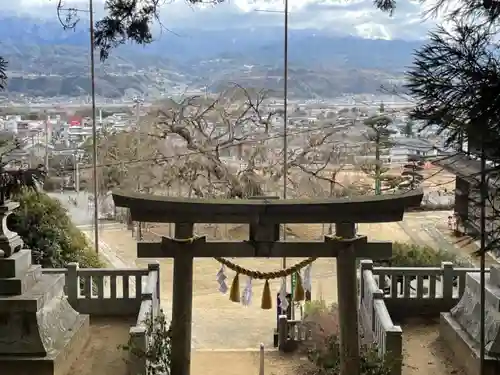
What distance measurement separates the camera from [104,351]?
483 centimetres

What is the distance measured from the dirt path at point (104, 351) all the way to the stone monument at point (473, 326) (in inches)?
87.9

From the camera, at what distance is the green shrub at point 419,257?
720 centimetres

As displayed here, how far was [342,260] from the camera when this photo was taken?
3922mm

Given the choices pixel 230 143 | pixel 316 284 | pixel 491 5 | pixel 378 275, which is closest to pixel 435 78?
pixel 491 5

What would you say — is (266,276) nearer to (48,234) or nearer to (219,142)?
(48,234)

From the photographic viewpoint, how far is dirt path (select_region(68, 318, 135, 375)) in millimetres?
4504

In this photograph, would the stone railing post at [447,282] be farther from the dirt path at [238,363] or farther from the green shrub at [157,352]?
the green shrub at [157,352]

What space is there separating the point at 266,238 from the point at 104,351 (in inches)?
67.7

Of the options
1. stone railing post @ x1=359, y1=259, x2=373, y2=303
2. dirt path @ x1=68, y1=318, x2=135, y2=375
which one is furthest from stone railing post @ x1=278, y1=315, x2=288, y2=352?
dirt path @ x1=68, y1=318, x2=135, y2=375

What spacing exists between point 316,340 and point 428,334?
1.02 m

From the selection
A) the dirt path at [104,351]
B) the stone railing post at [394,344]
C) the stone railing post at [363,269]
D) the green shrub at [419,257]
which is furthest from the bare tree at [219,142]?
the stone railing post at [394,344]

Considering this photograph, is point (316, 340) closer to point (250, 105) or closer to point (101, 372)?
point (101, 372)

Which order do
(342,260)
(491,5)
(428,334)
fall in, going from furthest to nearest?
(428,334) → (342,260) → (491,5)

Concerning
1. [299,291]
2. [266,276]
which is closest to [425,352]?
[299,291]
